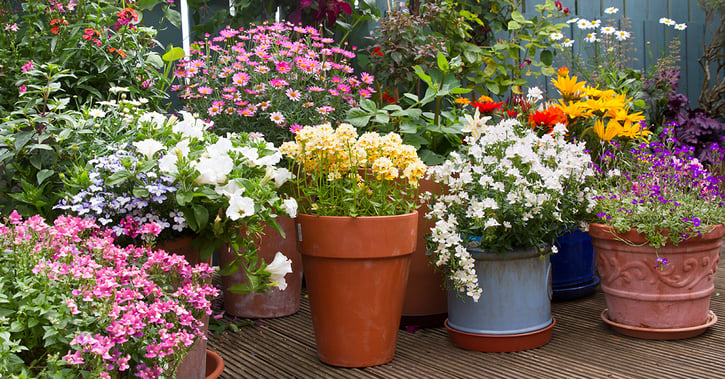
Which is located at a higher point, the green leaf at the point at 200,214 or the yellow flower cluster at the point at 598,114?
the yellow flower cluster at the point at 598,114

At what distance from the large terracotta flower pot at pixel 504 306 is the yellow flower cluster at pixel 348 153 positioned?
0.41 meters

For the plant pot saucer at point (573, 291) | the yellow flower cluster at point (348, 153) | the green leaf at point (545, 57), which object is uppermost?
the green leaf at point (545, 57)

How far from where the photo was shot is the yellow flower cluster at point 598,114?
8.18 ft

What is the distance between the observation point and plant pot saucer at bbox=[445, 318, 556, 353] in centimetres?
204

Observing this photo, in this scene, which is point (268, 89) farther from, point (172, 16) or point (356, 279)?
point (356, 279)

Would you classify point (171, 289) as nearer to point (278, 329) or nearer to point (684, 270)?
point (278, 329)

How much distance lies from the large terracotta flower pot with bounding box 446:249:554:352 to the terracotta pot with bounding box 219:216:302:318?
0.72m

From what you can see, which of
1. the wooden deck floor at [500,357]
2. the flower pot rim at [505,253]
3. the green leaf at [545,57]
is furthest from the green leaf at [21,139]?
the green leaf at [545,57]

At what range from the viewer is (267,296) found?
7.99ft

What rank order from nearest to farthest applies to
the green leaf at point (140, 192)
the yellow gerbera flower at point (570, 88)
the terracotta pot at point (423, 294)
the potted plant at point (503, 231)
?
the green leaf at point (140, 192)
the potted plant at point (503, 231)
the terracotta pot at point (423, 294)
the yellow gerbera flower at point (570, 88)

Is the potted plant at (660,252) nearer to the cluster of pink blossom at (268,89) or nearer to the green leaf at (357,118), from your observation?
the green leaf at (357,118)

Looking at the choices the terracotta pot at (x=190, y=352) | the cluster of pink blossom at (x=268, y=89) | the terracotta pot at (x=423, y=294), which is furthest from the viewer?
the cluster of pink blossom at (x=268, y=89)

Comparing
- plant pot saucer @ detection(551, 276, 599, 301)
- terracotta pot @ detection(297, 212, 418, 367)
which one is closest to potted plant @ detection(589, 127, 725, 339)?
plant pot saucer @ detection(551, 276, 599, 301)

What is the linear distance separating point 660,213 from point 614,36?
249 cm
